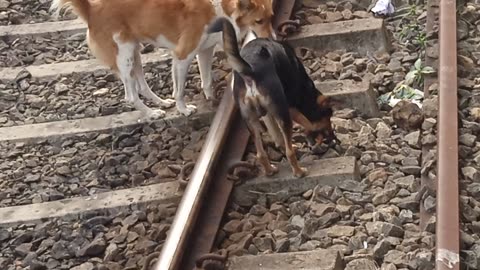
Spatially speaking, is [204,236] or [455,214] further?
[204,236]

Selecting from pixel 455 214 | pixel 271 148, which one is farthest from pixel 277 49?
pixel 455 214

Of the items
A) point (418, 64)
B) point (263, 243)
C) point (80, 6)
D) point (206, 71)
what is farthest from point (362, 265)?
point (80, 6)

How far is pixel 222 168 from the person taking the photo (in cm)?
506

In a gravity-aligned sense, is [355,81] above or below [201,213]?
above

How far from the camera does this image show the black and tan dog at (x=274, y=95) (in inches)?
185

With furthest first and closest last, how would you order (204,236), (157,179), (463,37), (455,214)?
(463,37) → (157,179) → (204,236) → (455,214)

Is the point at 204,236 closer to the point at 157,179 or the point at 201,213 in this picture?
the point at 201,213

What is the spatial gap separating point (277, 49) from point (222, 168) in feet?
2.26

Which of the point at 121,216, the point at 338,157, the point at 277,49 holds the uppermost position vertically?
the point at 277,49

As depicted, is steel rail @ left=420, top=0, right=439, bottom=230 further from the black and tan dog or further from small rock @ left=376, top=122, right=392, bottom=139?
the black and tan dog

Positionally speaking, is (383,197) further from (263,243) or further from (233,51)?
(233,51)

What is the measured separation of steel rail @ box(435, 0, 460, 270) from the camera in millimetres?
4070

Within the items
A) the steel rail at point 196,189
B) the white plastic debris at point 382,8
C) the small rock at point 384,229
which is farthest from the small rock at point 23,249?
the white plastic debris at point 382,8

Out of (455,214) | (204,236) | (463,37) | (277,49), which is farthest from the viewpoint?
(463,37)
